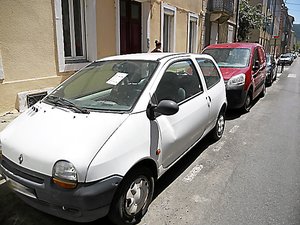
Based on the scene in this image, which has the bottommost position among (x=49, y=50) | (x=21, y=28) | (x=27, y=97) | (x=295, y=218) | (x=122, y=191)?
(x=295, y=218)

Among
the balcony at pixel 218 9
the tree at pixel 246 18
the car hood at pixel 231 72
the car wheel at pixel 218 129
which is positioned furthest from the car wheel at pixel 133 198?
the tree at pixel 246 18

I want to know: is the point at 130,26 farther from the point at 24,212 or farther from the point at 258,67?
the point at 24,212

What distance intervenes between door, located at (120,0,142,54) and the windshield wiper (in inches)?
240

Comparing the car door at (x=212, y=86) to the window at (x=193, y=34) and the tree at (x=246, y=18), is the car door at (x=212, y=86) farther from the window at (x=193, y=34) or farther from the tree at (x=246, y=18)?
the tree at (x=246, y=18)

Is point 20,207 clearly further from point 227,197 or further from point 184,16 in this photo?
point 184,16

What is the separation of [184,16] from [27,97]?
30.2 feet

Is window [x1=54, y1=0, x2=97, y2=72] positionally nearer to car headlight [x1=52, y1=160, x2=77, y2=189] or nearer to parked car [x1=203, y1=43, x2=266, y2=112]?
parked car [x1=203, y1=43, x2=266, y2=112]

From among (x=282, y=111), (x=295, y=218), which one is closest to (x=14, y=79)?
(x=295, y=218)

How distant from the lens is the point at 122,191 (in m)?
2.35

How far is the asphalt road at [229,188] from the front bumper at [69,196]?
574 mm

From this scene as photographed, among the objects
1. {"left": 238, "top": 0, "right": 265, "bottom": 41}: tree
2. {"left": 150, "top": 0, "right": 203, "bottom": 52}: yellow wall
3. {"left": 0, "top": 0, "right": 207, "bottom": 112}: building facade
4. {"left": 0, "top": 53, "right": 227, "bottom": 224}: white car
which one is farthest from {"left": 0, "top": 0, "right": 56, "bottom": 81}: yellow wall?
{"left": 238, "top": 0, "right": 265, "bottom": 41}: tree

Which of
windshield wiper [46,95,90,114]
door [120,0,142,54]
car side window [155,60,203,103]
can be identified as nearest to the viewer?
windshield wiper [46,95,90,114]

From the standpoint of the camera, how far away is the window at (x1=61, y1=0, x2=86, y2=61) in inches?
269

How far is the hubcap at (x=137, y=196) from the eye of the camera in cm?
250
